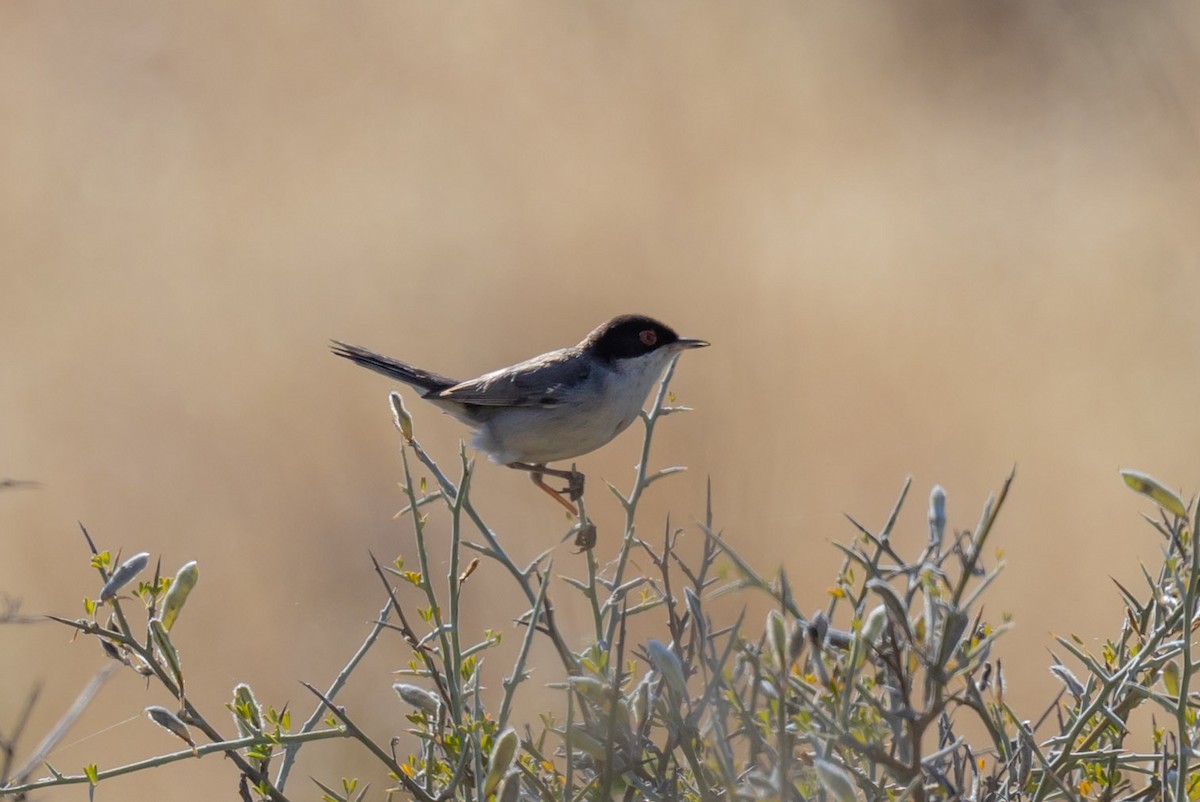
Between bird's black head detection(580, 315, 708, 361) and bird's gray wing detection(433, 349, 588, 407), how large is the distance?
0.12 metres

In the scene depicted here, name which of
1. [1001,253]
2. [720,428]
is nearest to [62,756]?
[720,428]

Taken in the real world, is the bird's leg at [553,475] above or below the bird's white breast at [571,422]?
below

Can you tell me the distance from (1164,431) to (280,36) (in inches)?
338

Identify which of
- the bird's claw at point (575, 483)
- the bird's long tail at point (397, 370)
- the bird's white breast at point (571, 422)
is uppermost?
the bird's long tail at point (397, 370)

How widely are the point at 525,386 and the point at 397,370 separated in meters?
0.54

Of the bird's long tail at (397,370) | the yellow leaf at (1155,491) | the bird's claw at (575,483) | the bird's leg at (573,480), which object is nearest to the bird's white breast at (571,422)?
the bird's leg at (573,480)

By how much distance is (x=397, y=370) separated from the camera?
4.57 meters

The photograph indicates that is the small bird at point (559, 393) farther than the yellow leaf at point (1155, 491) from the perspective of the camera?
Yes

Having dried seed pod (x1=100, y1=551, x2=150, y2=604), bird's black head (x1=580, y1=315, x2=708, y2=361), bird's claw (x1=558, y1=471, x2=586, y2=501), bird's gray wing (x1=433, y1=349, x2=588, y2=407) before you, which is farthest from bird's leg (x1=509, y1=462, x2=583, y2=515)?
dried seed pod (x1=100, y1=551, x2=150, y2=604)

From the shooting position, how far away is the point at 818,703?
1.42 meters

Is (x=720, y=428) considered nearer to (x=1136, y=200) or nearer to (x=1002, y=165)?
(x=1136, y=200)

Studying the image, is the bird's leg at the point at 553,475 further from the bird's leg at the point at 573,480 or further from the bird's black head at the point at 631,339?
the bird's black head at the point at 631,339

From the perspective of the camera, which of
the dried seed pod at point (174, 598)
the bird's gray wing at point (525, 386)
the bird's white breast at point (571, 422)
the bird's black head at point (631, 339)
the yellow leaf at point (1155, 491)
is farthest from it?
the bird's black head at point (631, 339)

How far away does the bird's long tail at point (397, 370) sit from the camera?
4492 mm
